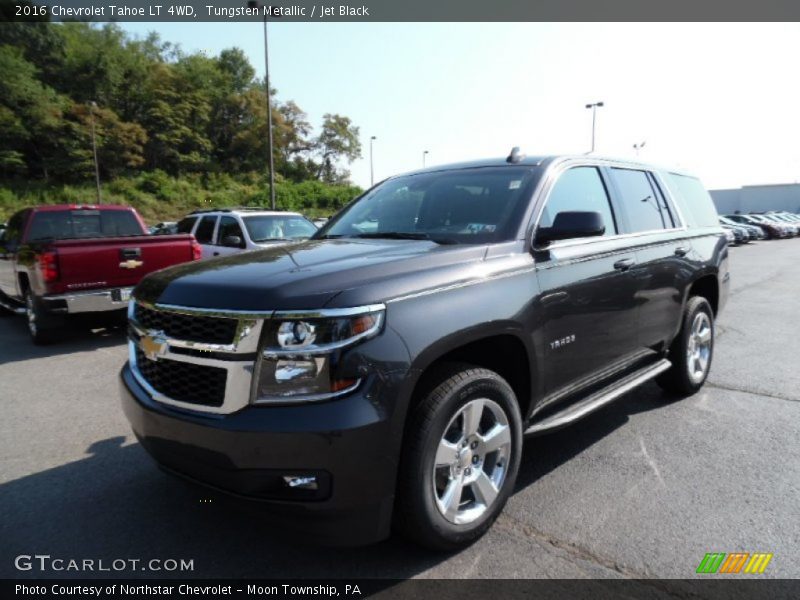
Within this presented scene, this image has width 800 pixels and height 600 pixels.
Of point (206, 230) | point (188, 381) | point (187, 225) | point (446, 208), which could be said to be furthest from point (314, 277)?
point (187, 225)

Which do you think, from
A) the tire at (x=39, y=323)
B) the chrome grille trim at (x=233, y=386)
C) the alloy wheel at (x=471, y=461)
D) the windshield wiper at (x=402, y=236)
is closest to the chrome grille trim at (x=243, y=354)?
the chrome grille trim at (x=233, y=386)

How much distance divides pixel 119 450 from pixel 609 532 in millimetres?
3180

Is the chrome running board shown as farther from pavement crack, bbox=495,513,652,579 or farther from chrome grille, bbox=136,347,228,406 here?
chrome grille, bbox=136,347,228,406

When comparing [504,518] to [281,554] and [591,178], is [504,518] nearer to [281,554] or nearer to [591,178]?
[281,554]

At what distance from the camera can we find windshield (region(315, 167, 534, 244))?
10.2ft

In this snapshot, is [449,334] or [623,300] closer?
[449,334]

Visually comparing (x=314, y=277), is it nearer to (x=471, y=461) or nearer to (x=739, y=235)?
(x=471, y=461)

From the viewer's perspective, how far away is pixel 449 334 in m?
2.41

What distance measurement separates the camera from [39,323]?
6781mm

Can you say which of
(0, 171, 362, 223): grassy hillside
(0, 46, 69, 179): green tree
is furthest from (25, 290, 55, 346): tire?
(0, 46, 69, 179): green tree

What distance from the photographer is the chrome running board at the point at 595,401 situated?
301 cm

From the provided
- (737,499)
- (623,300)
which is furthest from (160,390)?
(737,499)

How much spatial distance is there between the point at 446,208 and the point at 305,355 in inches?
65.9

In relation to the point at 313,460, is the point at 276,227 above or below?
above
